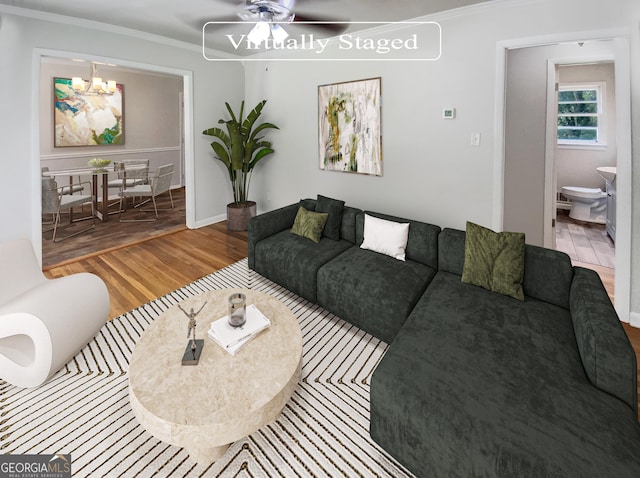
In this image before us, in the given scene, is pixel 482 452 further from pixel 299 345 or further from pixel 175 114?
pixel 175 114

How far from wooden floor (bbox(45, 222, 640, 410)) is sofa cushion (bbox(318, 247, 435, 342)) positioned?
5.26 ft

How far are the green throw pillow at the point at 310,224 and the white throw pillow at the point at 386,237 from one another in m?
0.46

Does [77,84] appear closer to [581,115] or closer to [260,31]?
[260,31]

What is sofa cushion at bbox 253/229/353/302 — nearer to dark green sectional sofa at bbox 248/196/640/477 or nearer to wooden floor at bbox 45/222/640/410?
dark green sectional sofa at bbox 248/196/640/477

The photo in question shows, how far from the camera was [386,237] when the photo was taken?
9.75 ft

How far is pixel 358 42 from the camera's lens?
3.83 m

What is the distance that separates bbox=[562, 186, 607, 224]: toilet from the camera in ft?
17.1

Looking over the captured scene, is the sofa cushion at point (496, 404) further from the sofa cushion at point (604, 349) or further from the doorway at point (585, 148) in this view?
the doorway at point (585, 148)

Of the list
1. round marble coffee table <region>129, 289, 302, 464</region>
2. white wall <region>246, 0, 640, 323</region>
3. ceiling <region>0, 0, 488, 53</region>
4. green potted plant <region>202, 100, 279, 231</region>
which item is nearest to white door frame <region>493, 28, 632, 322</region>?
white wall <region>246, 0, 640, 323</region>

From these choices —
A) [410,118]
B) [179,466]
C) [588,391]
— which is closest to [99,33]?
[410,118]

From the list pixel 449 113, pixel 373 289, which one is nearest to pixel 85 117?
pixel 449 113

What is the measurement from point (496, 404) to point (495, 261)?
1160 mm

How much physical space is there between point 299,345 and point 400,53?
317cm

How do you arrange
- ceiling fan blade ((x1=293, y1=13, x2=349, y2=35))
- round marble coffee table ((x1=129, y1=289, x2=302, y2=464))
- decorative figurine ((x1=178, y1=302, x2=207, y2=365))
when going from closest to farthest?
round marble coffee table ((x1=129, y1=289, x2=302, y2=464))
decorative figurine ((x1=178, y1=302, x2=207, y2=365))
ceiling fan blade ((x1=293, y1=13, x2=349, y2=35))
